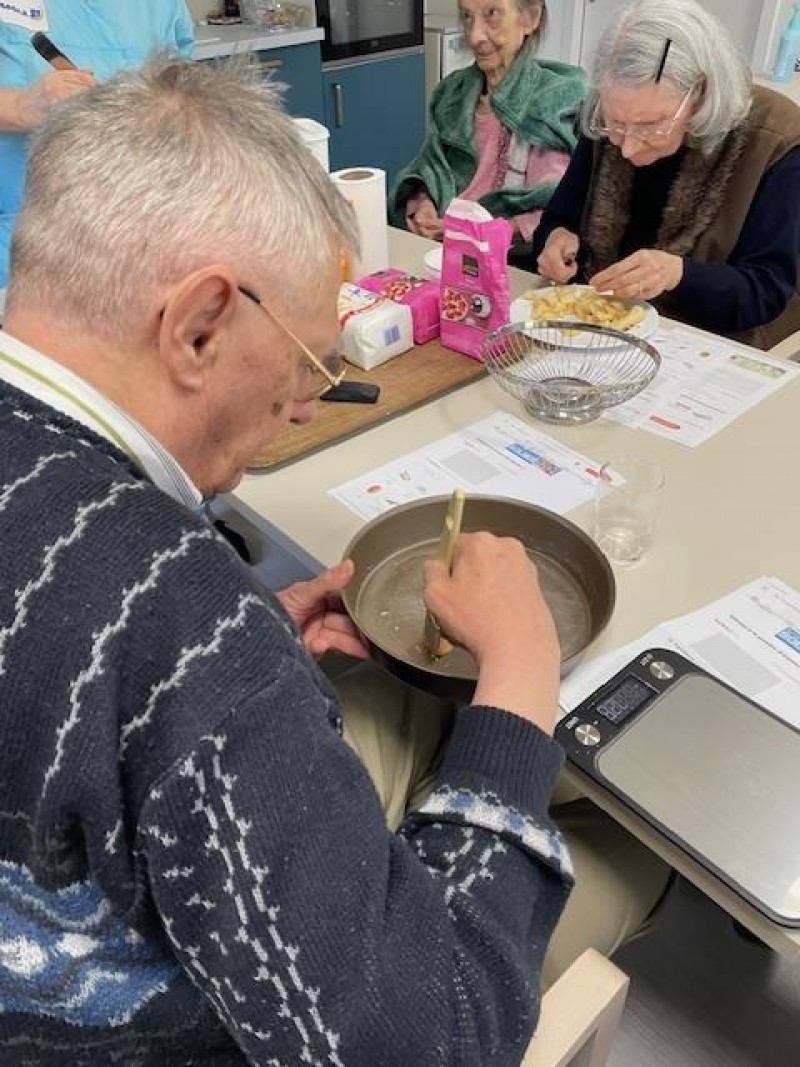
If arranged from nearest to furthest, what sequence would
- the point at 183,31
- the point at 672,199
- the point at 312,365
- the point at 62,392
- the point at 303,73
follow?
the point at 62,392
the point at 312,365
the point at 672,199
the point at 183,31
the point at 303,73

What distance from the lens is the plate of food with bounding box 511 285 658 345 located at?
1493 mm

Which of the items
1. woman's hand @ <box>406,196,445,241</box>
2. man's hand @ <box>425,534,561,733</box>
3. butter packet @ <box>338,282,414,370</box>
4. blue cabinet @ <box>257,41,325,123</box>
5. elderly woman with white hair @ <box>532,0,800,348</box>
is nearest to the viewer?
man's hand @ <box>425,534,561,733</box>

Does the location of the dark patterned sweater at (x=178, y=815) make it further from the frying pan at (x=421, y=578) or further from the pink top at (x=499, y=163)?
the pink top at (x=499, y=163)

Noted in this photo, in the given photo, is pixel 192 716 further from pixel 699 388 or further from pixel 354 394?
pixel 699 388

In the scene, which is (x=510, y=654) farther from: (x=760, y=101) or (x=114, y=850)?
(x=760, y=101)

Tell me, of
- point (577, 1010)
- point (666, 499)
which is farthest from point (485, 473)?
point (577, 1010)

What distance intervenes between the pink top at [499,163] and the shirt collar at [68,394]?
1892 millimetres

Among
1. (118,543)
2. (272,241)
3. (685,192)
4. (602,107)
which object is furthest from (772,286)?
(118,543)

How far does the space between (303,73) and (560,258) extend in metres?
2.28

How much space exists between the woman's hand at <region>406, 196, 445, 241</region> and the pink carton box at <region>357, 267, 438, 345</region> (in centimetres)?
83

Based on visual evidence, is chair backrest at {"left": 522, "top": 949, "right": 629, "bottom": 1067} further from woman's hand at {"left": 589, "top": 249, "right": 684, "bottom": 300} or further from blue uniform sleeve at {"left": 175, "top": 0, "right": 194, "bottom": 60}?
blue uniform sleeve at {"left": 175, "top": 0, "right": 194, "bottom": 60}

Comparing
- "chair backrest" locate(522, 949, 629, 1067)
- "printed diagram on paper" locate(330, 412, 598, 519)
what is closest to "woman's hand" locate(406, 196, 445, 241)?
"printed diagram on paper" locate(330, 412, 598, 519)

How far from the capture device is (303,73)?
352 centimetres

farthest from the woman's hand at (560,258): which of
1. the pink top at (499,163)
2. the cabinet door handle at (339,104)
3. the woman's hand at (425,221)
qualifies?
the cabinet door handle at (339,104)
